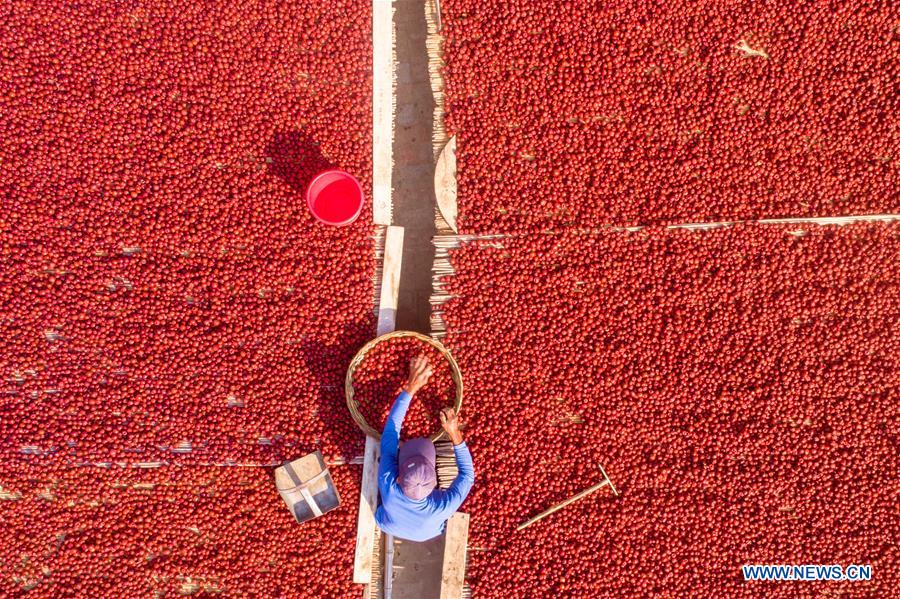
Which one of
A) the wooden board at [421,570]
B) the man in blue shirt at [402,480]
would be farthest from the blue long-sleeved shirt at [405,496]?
the wooden board at [421,570]

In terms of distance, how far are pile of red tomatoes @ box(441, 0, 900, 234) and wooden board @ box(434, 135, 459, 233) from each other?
0.15 feet

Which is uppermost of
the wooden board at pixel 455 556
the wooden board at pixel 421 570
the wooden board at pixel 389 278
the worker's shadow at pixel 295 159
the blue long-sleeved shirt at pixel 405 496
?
the worker's shadow at pixel 295 159

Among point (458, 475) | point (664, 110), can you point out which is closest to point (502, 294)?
point (458, 475)

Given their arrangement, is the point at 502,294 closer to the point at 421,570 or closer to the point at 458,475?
the point at 458,475

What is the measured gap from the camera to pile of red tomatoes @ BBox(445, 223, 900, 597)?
132 inches

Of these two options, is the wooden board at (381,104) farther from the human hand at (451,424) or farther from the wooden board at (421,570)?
the wooden board at (421,570)

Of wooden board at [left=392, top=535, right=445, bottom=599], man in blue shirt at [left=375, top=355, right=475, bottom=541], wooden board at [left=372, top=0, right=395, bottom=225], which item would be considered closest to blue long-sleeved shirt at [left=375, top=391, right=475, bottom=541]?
man in blue shirt at [left=375, top=355, right=475, bottom=541]

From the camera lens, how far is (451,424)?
10.4 ft

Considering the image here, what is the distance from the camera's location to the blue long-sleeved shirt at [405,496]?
3.09 m

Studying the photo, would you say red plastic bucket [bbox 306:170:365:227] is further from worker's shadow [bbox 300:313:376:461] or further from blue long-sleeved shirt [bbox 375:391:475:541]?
blue long-sleeved shirt [bbox 375:391:475:541]

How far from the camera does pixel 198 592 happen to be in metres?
3.40

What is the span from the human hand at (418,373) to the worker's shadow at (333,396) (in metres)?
0.43

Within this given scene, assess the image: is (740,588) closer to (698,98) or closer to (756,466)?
(756,466)

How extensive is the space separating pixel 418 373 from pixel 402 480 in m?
0.62
